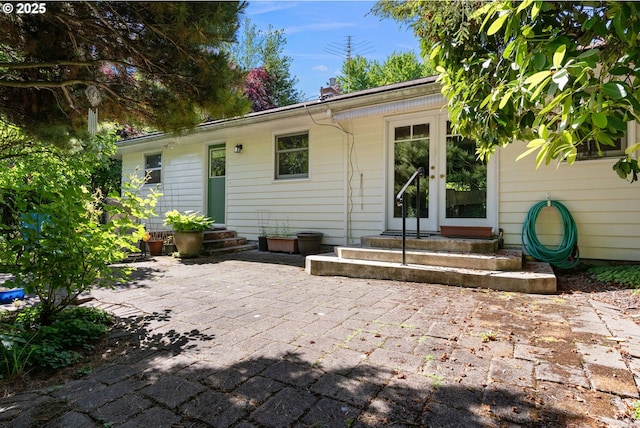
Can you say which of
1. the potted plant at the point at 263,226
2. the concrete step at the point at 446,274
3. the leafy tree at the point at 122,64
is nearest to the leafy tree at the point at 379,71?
the potted plant at the point at 263,226

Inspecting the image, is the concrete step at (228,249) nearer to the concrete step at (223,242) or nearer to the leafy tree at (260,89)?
the concrete step at (223,242)

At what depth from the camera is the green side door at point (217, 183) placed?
8820mm

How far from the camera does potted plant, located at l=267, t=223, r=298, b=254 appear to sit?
7.04 metres

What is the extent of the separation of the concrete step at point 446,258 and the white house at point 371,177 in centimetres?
103

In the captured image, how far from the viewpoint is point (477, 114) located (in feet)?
6.81

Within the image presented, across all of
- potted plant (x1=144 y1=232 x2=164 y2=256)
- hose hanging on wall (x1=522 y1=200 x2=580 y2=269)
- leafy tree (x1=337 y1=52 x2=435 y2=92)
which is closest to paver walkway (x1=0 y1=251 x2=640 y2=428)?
hose hanging on wall (x1=522 y1=200 x2=580 y2=269)

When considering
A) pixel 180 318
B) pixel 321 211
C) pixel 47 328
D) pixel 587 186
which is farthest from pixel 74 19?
pixel 587 186

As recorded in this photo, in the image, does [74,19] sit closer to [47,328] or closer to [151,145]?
[47,328]

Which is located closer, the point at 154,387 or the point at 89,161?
the point at 154,387

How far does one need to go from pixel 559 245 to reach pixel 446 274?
2073mm

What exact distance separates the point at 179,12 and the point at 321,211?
16.8 ft

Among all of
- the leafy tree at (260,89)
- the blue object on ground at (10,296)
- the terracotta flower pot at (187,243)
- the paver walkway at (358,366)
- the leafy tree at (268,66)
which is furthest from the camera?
the leafy tree at (268,66)

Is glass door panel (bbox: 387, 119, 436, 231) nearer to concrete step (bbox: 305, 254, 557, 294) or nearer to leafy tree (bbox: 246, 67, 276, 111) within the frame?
concrete step (bbox: 305, 254, 557, 294)

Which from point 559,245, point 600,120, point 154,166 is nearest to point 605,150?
point 559,245
